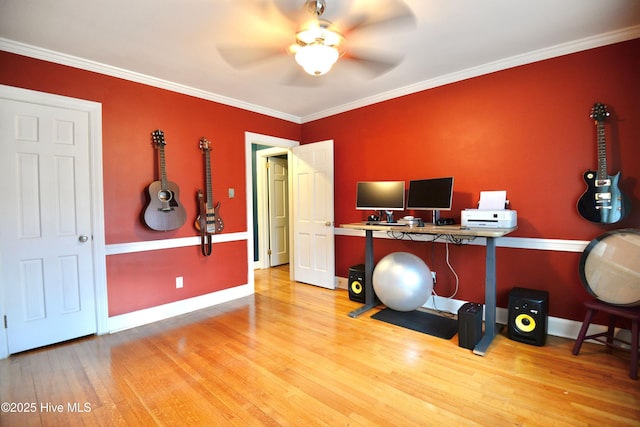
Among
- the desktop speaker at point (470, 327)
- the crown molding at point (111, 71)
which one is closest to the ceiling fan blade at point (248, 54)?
the crown molding at point (111, 71)

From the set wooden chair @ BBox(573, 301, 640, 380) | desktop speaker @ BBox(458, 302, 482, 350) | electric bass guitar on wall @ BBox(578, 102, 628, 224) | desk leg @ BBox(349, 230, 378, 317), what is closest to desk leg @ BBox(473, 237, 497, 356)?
desktop speaker @ BBox(458, 302, 482, 350)

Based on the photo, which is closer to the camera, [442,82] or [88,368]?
[88,368]

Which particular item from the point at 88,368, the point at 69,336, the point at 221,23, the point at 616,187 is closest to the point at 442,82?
the point at 616,187

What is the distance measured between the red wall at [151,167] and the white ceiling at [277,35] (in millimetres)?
174

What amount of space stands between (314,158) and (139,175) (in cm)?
231

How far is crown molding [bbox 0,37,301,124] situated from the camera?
100 inches

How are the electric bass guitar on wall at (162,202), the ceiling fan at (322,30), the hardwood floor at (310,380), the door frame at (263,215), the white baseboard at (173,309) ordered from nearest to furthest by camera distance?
the hardwood floor at (310,380), the ceiling fan at (322,30), the white baseboard at (173,309), the electric bass guitar on wall at (162,202), the door frame at (263,215)

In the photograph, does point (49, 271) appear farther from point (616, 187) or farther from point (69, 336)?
point (616, 187)

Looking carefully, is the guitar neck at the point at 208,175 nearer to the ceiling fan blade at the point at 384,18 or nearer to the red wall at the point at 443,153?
the red wall at the point at 443,153

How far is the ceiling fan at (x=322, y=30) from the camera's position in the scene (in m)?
2.08

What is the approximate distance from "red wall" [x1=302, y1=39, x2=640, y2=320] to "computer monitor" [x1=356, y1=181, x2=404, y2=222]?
29 centimetres

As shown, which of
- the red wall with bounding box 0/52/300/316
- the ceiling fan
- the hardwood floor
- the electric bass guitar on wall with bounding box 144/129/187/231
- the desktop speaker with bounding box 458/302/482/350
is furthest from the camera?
the electric bass guitar on wall with bounding box 144/129/187/231

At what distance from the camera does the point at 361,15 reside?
218cm

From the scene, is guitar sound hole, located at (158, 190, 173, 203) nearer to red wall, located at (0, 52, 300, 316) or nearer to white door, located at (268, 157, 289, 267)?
red wall, located at (0, 52, 300, 316)
